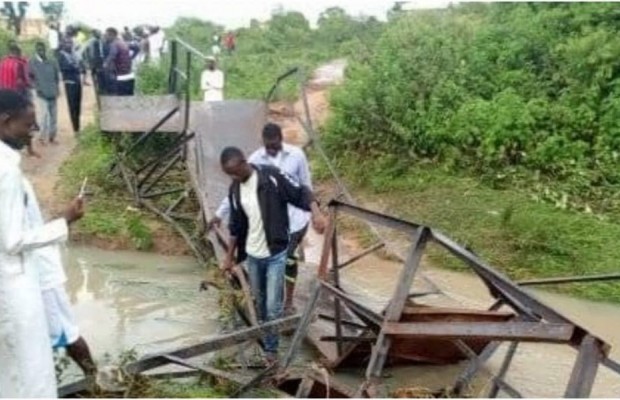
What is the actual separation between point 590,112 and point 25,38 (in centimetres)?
2026

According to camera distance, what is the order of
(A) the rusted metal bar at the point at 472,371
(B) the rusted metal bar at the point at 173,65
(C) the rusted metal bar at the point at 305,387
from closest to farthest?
(A) the rusted metal bar at the point at 472,371 → (C) the rusted metal bar at the point at 305,387 → (B) the rusted metal bar at the point at 173,65

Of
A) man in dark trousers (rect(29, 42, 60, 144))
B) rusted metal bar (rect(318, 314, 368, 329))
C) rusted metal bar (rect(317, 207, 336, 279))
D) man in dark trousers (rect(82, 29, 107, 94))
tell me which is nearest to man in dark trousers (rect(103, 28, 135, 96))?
man in dark trousers (rect(82, 29, 107, 94))

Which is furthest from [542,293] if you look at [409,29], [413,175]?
[409,29]

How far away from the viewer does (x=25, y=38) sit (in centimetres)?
2870

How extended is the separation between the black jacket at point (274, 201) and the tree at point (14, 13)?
73.7 feet

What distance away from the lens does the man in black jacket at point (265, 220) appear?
6.16 m

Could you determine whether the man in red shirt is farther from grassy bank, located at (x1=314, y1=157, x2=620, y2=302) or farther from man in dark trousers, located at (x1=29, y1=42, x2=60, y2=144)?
grassy bank, located at (x1=314, y1=157, x2=620, y2=302)

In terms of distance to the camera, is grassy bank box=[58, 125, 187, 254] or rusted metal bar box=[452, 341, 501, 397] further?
grassy bank box=[58, 125, 187, 254]

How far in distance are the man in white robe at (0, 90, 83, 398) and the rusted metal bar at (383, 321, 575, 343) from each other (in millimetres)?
1581

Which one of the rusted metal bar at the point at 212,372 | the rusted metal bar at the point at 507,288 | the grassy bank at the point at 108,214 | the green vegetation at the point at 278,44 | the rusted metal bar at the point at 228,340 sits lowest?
the grassy bank at the point at 108,214

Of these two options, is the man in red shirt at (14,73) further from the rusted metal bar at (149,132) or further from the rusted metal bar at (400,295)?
the rusted metal bar at (400,295)

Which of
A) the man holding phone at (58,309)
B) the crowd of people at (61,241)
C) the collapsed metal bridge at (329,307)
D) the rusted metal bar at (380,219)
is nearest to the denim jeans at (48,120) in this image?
the collapsed metal bridge at (329,307)

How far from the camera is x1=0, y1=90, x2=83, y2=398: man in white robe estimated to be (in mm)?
4320

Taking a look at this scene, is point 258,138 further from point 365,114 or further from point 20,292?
point 20,292
